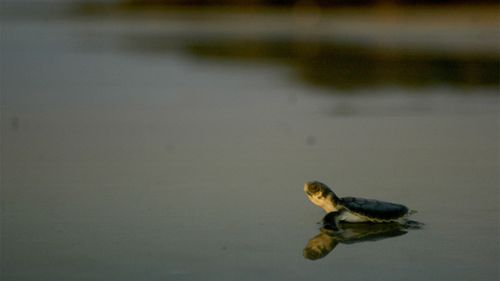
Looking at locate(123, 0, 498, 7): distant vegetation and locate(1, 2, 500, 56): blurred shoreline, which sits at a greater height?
locate(123, 0, 498, 7): distant vegetation

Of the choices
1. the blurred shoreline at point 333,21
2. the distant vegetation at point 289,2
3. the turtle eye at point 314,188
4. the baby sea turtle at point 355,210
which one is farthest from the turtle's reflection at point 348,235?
the distant vegetation at point 289,2

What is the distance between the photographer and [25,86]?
10727 millimetres

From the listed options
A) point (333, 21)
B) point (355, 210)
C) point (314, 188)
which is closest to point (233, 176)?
point (314, 188)

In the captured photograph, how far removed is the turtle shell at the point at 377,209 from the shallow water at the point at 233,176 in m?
0.13

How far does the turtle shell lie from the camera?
448 centimetres

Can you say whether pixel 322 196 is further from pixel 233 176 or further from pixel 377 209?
pixel 233 176

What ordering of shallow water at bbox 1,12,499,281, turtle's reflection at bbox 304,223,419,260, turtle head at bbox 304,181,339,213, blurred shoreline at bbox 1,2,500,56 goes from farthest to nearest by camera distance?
blurred shoreline at bbox 1,2,500,56, turtle head at bbox 304,181,339,213, turtle's reflection at bbox 304,223,419,260, shallow water at bbox 1,12,499,281

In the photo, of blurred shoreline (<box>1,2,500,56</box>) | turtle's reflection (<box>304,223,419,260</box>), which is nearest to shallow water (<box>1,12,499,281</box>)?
turtle's reflection (<box>304,223,419,260</box>)

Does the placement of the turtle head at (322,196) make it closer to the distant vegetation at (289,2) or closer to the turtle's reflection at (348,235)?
the turtle's reflection at (348,235)

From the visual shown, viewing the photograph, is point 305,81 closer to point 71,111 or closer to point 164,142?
point 71,111

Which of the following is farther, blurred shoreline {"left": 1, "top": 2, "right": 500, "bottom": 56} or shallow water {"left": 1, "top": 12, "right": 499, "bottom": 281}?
blurred shoreline {"left": 1, "top": 2, "right": 500, "bottom": 56}

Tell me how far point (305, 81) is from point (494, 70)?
2.30m

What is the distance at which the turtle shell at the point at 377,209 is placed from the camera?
448 centimetres

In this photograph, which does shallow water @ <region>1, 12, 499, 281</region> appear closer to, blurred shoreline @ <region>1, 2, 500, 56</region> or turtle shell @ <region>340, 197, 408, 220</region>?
turtle shell @ <region>340, 197, 408, 220</region>
